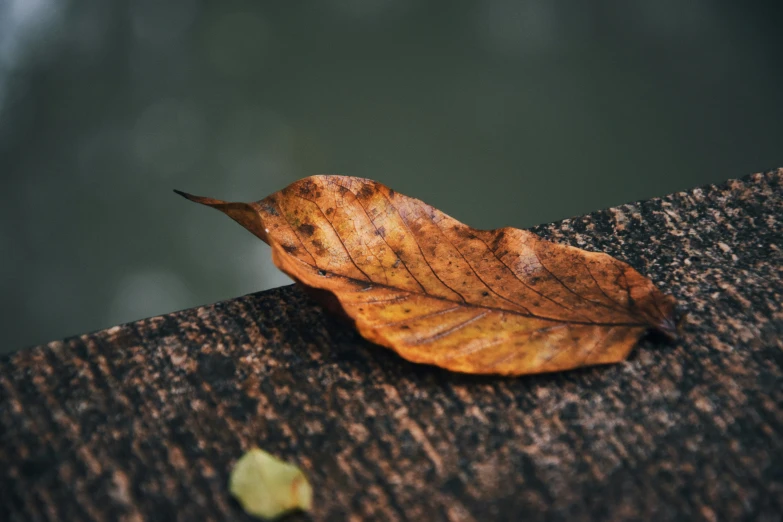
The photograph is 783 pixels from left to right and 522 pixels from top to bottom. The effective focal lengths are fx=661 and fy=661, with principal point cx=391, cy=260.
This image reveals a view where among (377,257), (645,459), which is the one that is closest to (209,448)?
(377,257)

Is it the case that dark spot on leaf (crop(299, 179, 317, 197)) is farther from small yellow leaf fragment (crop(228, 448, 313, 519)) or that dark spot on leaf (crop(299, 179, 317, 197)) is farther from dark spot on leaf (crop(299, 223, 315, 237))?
small yellow leaf fragment (crop(228, 448, 313, 519))

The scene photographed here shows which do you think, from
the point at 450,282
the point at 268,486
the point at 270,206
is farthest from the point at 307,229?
the point at 268,486

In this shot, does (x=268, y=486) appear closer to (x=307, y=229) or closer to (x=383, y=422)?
(x=383, y=422)

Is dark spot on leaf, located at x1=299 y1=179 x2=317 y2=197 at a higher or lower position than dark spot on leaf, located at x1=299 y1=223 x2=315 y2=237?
higher

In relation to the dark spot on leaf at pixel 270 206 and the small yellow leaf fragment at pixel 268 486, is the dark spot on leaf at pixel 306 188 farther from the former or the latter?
the small yellow leaf fragment at pixel 268 486

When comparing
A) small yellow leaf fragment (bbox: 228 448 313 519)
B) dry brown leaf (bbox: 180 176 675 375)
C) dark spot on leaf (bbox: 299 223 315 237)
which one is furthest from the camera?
dark spot on leaf (bbox: 299 223 315 237)

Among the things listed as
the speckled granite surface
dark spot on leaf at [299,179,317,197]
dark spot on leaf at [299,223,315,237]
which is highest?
dark spot on leaf at [299,179,317,197]

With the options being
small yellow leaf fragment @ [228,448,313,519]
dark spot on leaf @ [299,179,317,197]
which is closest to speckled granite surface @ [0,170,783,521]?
small yellow leaf fragment @ [228,448,313,519]
